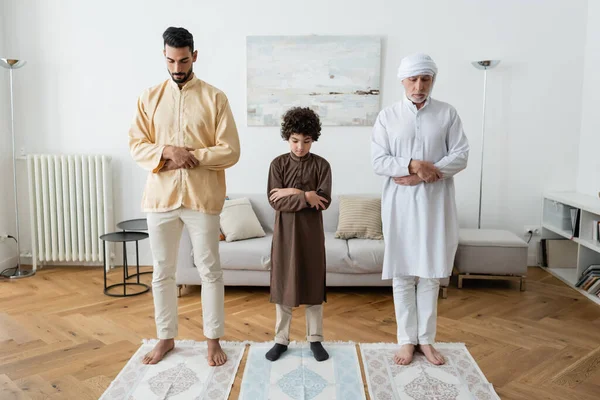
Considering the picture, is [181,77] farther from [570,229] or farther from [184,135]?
[570,229]

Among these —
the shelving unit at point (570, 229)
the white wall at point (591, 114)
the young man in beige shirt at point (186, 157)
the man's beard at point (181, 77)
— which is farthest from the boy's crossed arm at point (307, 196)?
the white wall at point (591, 114)

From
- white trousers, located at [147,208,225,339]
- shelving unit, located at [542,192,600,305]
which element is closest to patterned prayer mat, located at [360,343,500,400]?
white trousers, located at [147,208,225,339]

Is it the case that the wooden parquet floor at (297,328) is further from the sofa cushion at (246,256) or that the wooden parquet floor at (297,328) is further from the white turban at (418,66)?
the white turban at (418,66)

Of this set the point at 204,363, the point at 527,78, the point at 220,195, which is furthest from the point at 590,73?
the point at 204,363

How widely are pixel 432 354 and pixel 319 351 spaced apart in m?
0.60

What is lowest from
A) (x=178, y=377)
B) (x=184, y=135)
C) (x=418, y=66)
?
(x=178, y=377)

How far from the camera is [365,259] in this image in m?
3.97

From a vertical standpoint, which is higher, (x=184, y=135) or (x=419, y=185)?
(x=184, y=135)

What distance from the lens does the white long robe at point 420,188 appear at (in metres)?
2.76

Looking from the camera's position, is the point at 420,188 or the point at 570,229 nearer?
the point at 420,188

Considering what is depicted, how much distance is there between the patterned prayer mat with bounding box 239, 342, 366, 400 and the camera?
8.37 feet

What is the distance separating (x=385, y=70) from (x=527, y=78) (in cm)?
123

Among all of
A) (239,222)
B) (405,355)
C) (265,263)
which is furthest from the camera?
(239,222)

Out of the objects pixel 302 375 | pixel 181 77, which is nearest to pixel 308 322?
pixel 302 375
